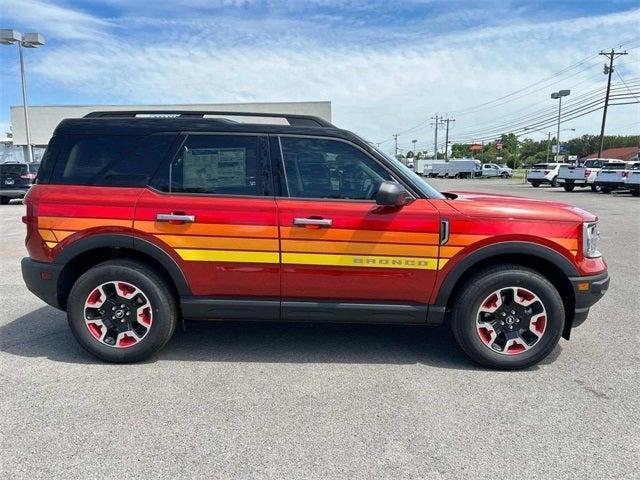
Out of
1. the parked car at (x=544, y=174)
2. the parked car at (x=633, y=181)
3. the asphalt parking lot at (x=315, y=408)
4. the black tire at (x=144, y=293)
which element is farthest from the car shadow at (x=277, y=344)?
the parked car at (x=544, y=174)

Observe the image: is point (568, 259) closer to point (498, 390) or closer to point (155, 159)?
point (498, 390)

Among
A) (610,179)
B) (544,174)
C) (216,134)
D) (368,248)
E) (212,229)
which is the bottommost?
(368,248)

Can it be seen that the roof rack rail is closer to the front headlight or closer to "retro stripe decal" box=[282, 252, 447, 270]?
"retro stripe decal" box=[282, 252, 447, 270]

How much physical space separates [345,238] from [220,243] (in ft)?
3.16

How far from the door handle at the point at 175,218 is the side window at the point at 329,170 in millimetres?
793

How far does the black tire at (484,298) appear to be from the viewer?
3.72 meters

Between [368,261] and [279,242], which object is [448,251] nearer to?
[368,261]

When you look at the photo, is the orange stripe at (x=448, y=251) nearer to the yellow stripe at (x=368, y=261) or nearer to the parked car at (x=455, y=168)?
the yellow stripe at (x=368, y=261)

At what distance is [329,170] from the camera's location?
3.85m

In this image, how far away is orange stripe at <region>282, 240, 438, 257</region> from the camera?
3682mm

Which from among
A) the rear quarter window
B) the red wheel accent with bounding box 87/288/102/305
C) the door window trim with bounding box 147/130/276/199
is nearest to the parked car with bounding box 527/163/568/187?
the door window trim with bounding box 147/130/276/199

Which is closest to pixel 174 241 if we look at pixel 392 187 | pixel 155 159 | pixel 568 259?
pixel 155 159

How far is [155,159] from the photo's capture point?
388 centimetres

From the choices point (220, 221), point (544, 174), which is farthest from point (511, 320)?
point (544, 174)
